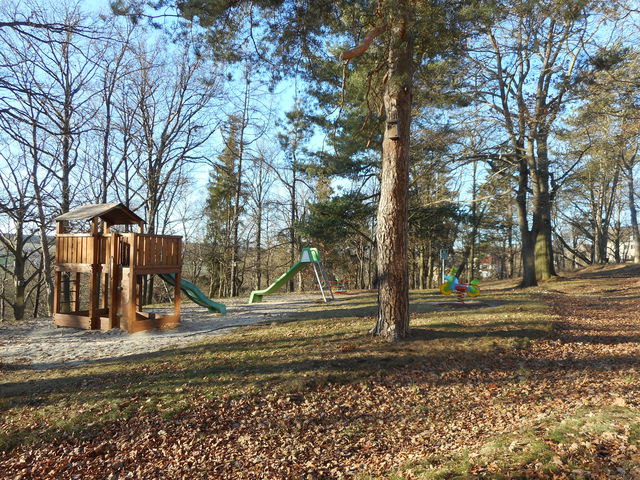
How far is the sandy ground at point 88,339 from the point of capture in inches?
279

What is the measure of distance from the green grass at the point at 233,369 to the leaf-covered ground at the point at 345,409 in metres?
0.03

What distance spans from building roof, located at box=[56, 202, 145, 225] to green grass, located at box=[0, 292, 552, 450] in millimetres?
4621

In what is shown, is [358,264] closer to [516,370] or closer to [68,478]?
[516,370]

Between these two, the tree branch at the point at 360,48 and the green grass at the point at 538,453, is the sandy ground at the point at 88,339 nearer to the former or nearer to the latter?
the green grass at the point at 538,453

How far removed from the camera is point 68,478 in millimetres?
3613

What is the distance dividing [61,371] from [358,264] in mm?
26081

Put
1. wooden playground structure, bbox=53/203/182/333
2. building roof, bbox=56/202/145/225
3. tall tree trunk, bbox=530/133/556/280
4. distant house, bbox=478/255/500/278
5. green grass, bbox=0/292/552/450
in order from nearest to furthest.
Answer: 1. green grass, bbox=0/292/552/450
2. wooden playground structure, bbox=53/203/182/333
3. building roof, bbox=56/202/145/225
4. tall tree trunk, bbox=530/133/556/280
5. distant house, bbox=478/255/500/278

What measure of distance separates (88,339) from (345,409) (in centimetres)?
670

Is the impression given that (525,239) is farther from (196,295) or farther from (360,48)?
(196,295)

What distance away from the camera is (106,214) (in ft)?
35.0

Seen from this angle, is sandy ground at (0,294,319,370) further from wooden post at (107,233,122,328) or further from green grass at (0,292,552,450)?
wooden post at (107,233,122,328)

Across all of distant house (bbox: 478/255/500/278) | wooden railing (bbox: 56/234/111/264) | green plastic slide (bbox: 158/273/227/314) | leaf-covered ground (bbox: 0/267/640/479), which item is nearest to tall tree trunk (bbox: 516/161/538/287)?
leaf-covered ground (bbox: 0/267/640/479)

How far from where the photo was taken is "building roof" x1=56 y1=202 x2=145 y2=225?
991cm

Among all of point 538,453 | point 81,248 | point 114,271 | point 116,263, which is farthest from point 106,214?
point 538,453
